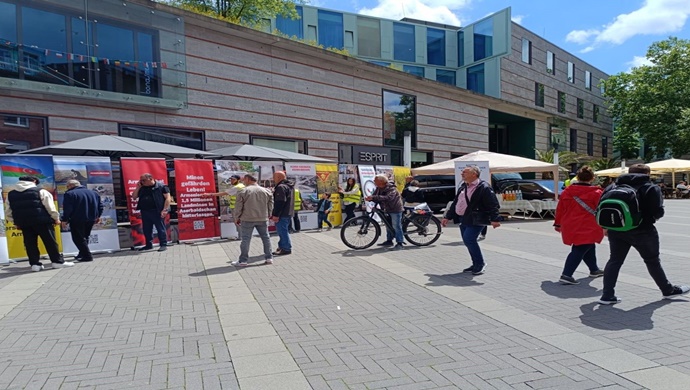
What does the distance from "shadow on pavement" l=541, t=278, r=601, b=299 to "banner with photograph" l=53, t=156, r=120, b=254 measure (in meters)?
8.61

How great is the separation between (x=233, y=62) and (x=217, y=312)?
42.6 ft

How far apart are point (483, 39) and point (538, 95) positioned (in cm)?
638

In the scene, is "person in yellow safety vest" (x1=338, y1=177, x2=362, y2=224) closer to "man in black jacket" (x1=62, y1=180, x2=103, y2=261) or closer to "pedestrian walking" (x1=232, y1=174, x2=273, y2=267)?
"pedestrian walking" (x1=232, y1=174, x2=273, y2=267)

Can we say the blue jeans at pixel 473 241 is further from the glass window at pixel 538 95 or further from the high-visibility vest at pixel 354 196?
the glass window at pixel 538 95

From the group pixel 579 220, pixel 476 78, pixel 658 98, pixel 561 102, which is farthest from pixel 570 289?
pixel 658 98

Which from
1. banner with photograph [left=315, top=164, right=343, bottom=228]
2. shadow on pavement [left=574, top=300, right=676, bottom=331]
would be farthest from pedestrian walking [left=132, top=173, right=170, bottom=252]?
shadow on pavement [left=574, top=300, right=676, bottom=331]

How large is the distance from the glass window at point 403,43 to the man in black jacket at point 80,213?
28.9 m

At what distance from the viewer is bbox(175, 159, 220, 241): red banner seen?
33.6 ft

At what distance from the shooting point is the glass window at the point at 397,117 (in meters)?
21.8

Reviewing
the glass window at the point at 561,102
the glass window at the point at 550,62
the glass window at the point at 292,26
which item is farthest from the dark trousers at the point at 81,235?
the glass window at the point at 561,102

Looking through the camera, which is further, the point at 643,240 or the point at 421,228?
the point at 421,228

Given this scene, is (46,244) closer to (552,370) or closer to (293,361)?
(293,361)

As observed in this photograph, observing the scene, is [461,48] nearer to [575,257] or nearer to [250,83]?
[250,83]

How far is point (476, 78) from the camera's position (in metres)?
31.2
